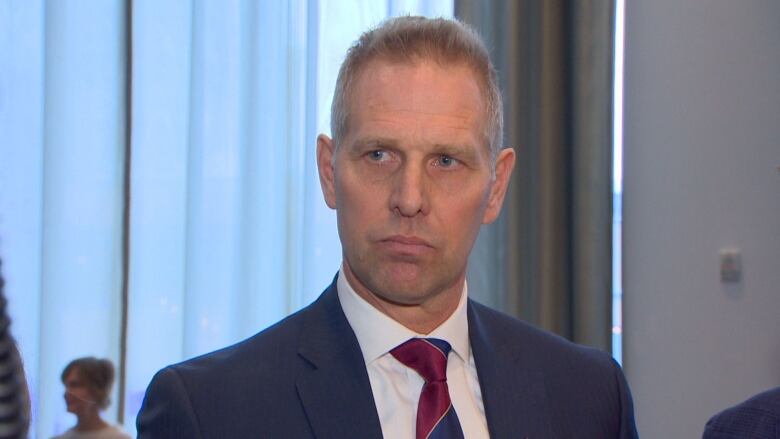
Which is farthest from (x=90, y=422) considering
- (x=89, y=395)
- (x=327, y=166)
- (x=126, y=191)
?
(x=327, y=166)

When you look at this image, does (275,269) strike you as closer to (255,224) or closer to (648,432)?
(255,224)

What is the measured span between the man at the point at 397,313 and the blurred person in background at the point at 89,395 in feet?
5.46

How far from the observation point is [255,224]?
3.03 meters

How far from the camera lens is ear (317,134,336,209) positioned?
1.24 meters

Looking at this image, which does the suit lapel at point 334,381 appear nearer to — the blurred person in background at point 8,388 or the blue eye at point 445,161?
the blue eye at point 445,161

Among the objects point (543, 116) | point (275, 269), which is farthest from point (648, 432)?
point (275, 269)

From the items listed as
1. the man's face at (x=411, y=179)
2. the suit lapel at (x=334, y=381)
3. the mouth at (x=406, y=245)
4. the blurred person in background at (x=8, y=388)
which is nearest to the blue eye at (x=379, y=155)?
the man's face at (x=411, y=179)

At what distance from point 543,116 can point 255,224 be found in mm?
1079

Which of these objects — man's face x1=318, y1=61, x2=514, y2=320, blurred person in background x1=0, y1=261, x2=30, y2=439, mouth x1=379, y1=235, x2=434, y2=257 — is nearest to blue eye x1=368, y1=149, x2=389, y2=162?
man's face x1=318, y1=61, x2=514, y2=320

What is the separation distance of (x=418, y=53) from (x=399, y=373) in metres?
0.40

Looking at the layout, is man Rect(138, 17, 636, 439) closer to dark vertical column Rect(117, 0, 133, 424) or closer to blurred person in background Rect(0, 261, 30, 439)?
blurred person in background Rect(0, 261, 30, 439)

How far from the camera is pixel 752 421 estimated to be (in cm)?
125

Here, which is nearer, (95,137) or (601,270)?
(95,137)

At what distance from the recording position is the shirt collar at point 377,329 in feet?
3.86
